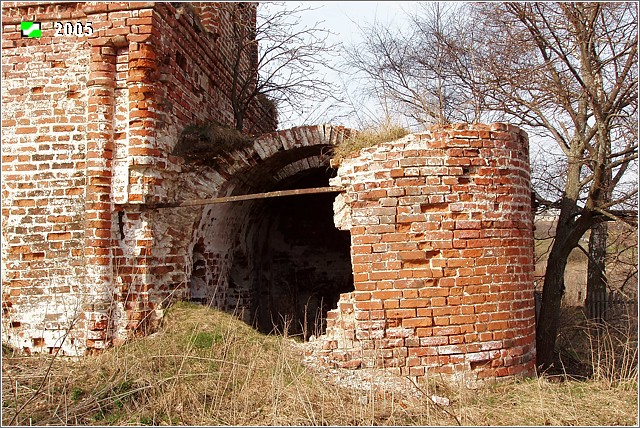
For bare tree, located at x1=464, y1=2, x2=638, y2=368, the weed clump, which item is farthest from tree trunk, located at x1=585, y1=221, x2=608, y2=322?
the weed clump

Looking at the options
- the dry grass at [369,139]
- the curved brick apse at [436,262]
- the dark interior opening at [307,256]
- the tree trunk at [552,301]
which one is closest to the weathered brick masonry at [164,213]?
the curved brick apse at [436,262]

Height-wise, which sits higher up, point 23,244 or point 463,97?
point 463,97

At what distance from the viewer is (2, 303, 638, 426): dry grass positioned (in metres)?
3.56

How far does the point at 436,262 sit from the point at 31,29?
4437mm

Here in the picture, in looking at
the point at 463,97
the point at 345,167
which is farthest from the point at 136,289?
the point at 463,97

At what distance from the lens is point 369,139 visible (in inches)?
189

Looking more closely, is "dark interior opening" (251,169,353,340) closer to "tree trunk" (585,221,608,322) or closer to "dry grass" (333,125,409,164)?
"dry grass" (333,125,409,164)

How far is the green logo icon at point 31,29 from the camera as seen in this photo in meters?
4.89

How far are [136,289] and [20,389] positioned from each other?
1181 millimetres

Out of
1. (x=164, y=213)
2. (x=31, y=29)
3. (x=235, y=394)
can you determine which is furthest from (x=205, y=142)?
(x=235, y=394)

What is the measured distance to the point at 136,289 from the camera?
15.3ft

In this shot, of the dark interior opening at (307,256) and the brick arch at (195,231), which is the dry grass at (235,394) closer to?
the brick arch at (195,231)

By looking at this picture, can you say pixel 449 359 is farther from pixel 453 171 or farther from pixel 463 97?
pixel 463 97

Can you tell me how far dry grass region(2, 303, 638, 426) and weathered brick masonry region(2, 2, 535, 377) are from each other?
30 cm
